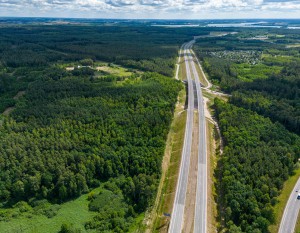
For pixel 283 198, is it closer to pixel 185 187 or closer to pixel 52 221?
pixel 185 187

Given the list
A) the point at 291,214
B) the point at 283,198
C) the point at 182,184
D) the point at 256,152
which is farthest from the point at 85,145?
the point at 291,214

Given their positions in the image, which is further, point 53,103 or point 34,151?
point 53,103

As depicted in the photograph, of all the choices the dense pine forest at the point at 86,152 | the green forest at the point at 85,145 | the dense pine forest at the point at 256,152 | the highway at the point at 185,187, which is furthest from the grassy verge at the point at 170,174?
the dense pine forest at the point at 256,152

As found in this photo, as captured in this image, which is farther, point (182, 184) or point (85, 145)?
point (85, 145)

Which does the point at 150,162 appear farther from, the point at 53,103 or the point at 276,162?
the point at 53,103

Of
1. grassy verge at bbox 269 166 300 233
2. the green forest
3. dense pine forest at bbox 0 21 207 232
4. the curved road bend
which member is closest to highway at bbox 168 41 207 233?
the curved road bend

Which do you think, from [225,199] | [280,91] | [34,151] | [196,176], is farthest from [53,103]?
[280,91]

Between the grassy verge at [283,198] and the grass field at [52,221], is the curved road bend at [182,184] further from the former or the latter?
the grassy verge at [283,198]
